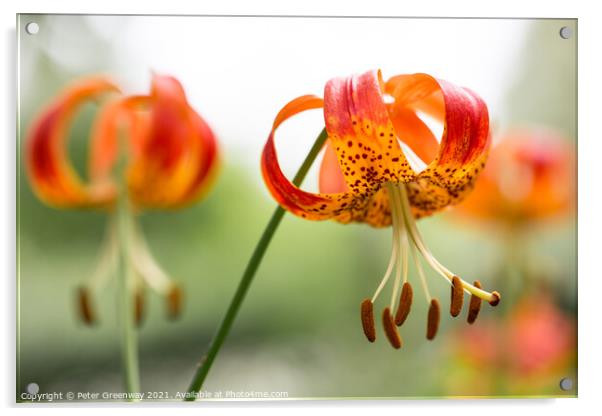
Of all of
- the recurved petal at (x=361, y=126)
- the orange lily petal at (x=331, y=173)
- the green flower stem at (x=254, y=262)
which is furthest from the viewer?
the orange lily petal at (x=331, y=173)

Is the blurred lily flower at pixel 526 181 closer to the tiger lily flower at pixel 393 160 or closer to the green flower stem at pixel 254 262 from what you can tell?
the tiger lily flower at pixel 393 160

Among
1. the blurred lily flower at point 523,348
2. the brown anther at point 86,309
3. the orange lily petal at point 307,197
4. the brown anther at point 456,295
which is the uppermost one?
the orange lily petal at point 307,197

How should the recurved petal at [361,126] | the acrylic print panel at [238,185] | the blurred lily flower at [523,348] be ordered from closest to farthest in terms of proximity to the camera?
the recurved petal at [361,126] → the acrylic print panel at [238,185] → the blurred lily flower at [523,348]

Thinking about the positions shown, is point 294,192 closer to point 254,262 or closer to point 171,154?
point 254,262

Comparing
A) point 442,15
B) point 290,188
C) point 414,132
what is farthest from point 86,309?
point 442,15

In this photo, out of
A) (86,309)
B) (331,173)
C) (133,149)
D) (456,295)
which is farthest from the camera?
(133,149)

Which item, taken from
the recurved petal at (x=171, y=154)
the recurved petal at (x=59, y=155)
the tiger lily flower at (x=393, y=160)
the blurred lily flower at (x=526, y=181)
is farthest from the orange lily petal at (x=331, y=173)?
the blurred lily flower at (x=526, y=181)
